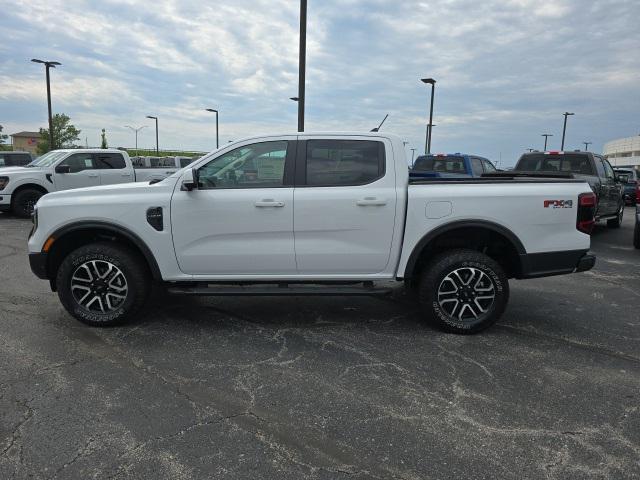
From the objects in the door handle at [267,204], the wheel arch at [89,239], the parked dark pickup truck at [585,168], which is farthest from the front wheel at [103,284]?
Result: the parked dark pickup truck at [585,168]

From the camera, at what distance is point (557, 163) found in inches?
436

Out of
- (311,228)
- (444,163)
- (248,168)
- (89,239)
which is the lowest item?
(89,239)

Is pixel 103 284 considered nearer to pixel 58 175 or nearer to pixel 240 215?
pixel 240 215

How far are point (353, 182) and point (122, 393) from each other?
2542 mm

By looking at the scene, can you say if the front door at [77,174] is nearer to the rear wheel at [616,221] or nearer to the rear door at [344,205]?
the rear door at [344,205]

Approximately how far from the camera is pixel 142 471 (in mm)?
2586

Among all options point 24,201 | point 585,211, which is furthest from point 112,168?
point 585,211

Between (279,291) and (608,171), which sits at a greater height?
(608,171)

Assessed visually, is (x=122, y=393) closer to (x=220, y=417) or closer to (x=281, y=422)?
(x=220, y=417)

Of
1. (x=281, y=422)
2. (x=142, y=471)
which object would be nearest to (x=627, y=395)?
(x=281, y=422)

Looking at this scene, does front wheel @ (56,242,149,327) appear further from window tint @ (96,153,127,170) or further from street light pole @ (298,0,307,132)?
window tint @ (96,153,127,170)

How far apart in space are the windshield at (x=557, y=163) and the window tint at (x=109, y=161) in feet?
34.8

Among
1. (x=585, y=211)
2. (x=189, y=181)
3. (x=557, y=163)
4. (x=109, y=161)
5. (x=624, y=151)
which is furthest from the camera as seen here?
(x=624, y=151)

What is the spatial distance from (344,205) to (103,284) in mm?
2363
